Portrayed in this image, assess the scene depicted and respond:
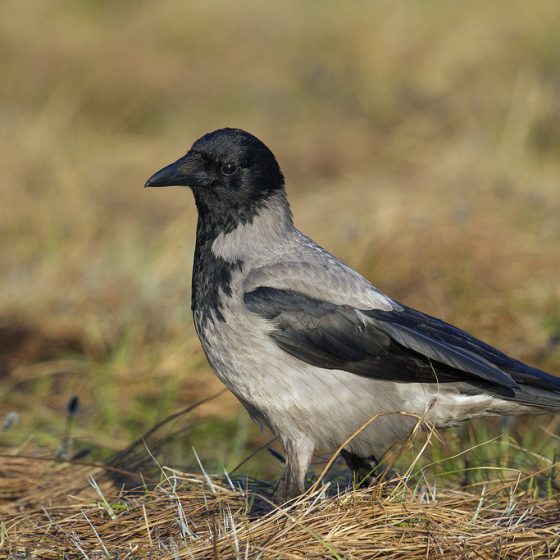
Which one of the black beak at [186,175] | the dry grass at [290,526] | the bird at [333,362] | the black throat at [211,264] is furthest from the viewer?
the black beak at [186,175]

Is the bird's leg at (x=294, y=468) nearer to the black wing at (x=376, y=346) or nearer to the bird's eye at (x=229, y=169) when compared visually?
the black wing at (x=376, y=346)

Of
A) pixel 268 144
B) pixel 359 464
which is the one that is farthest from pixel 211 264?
pixel 268 144

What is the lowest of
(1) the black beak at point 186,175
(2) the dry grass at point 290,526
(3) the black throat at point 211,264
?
(2) the dry grass at point 290,526

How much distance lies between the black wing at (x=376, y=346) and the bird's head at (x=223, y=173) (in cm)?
48

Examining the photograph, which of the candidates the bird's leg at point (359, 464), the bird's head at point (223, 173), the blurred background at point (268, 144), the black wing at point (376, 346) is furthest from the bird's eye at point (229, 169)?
the blurred background at point (268, 144)

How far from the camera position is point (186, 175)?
4.19 meters

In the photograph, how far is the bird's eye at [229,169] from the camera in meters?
4.18

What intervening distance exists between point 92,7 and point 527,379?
42.5 ft

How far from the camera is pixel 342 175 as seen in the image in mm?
9961

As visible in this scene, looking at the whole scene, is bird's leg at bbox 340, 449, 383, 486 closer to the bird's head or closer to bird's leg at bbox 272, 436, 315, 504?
bird's leg at bbox 272, 436, 315, 504

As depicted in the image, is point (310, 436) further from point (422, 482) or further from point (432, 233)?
point (432, 233)

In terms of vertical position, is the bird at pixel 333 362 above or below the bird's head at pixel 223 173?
below

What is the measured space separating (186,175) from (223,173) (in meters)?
0.15

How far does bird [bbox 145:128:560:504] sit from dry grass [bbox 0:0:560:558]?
0.27 meters
